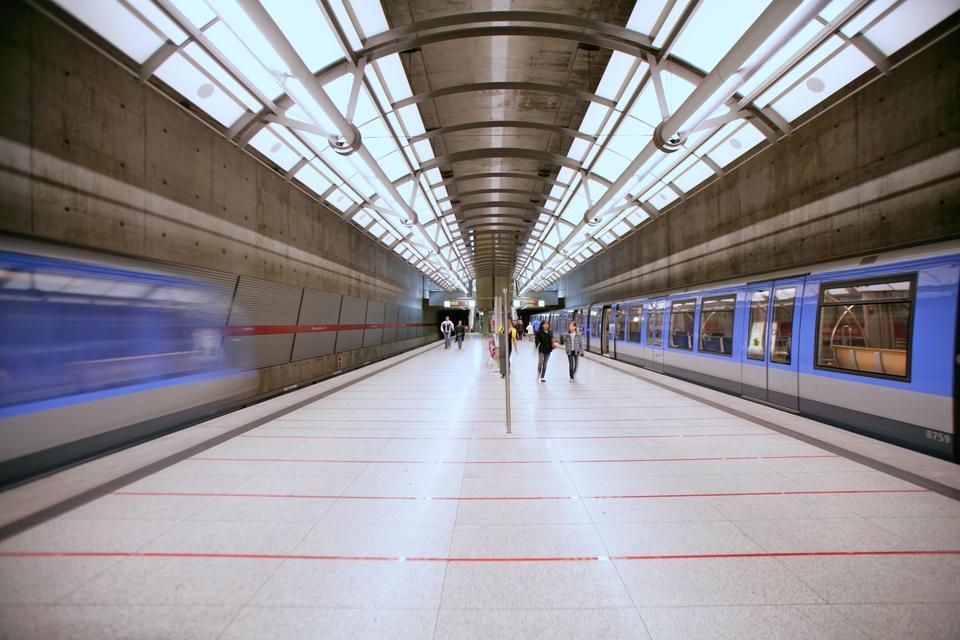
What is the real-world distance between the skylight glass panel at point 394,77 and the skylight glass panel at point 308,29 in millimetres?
993

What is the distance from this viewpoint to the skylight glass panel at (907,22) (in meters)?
4.87

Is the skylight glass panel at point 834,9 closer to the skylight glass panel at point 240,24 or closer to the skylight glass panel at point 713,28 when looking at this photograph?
the skylight glass panel at point 713,28

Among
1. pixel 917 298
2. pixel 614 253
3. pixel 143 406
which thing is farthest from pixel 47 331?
pixel 614 253

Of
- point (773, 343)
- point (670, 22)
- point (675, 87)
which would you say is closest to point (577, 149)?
point (675, 87)

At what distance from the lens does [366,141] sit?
9203 mm

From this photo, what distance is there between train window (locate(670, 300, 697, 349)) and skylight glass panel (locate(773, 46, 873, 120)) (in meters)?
4.45

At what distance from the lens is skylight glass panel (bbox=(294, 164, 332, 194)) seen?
9547 mm

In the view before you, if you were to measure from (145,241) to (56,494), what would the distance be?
3.66 meters

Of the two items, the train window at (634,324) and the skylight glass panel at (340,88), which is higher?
the skylight glass panel at (340,88)

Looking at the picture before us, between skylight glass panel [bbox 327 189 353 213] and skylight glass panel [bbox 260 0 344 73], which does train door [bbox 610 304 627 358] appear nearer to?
skylight glass panel [bbox 327 189 353 213]

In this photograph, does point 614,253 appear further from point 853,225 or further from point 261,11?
point 261,11

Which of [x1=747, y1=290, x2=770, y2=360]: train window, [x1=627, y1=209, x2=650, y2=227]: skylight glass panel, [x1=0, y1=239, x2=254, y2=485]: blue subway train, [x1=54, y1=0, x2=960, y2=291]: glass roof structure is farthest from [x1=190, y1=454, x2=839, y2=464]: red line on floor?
[x1=627, y1=209, x2=650, y2=227]: skylight glass panel

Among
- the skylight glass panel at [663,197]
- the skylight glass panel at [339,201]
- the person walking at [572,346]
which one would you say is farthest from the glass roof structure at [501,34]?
the person walking at [572,346]

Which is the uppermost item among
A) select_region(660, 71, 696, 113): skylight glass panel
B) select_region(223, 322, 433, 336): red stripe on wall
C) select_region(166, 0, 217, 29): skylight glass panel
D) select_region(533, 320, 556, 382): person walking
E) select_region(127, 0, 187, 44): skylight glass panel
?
select_region(660, 71, 696, 113): skylight glass panel
